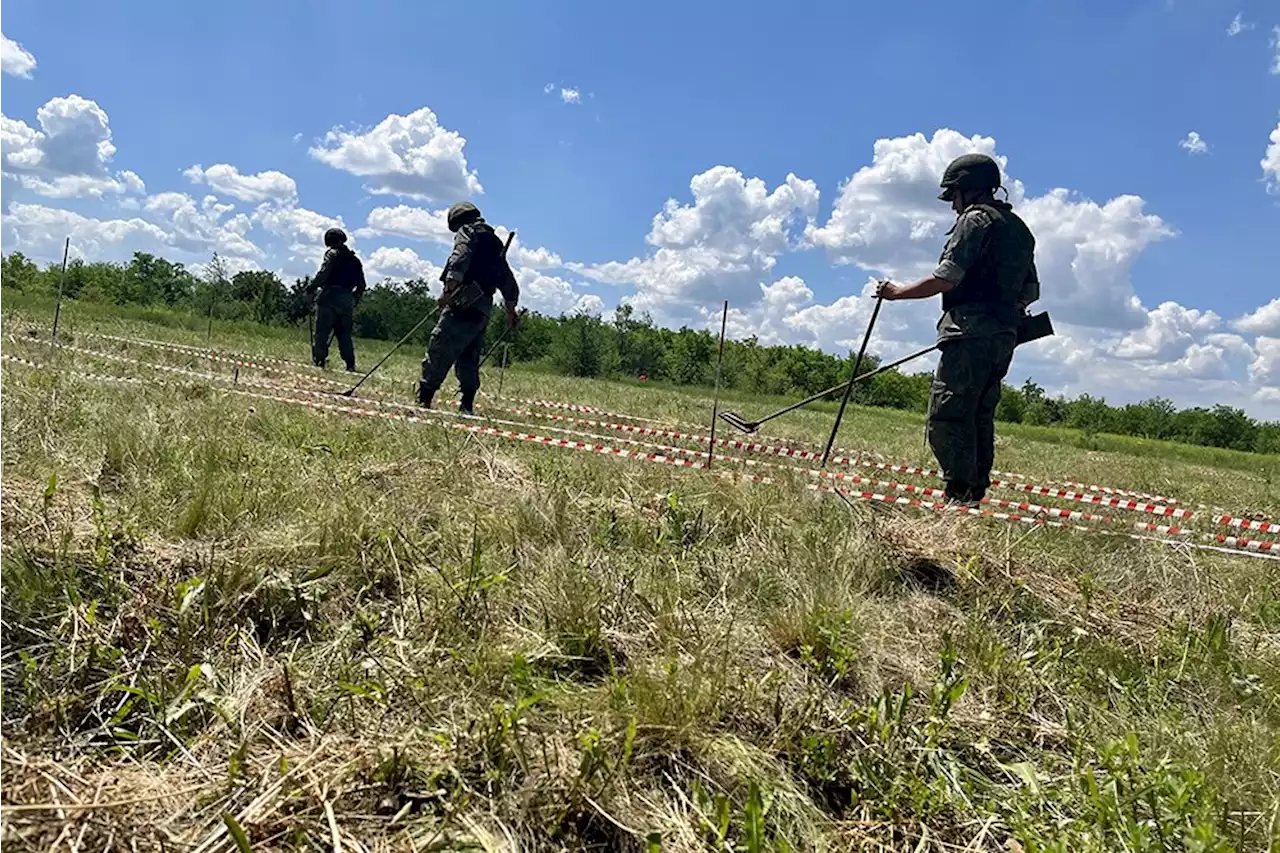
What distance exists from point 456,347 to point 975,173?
14.9ft

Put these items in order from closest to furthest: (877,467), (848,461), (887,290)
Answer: (887,290)
(877,467)
(848,461)

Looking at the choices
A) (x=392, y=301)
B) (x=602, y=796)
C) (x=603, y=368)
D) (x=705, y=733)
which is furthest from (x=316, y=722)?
(x=392, y=301)

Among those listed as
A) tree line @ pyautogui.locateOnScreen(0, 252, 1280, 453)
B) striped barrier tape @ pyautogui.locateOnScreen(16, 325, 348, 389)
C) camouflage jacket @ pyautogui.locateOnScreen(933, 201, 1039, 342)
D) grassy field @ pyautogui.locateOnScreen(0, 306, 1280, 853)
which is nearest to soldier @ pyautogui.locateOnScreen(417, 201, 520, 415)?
striped barrier tape @ pyautogui.locateOnScreen(16, 325, 348, 389)

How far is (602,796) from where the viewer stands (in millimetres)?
1555

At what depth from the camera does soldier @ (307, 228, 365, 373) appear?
10656mm

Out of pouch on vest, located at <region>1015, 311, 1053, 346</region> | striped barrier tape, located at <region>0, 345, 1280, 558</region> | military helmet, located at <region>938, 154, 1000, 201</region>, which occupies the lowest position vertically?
striped barrier tape, located at <region>0, 345, 1280, 558</region>

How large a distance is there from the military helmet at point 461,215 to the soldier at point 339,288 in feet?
12.7

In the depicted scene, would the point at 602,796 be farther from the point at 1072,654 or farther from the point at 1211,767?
the point at 1072,654

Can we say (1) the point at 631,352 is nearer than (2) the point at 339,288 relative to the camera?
No

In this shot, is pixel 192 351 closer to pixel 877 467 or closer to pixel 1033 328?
pixel 877 467

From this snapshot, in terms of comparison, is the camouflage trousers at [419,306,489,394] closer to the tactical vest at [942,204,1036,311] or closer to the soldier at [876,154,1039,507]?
the soldier at [876,154,1039,507]

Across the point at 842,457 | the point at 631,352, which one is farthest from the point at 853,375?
the point at 631,352

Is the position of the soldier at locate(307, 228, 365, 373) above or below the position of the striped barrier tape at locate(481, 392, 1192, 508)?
above

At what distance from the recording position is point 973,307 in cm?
455
